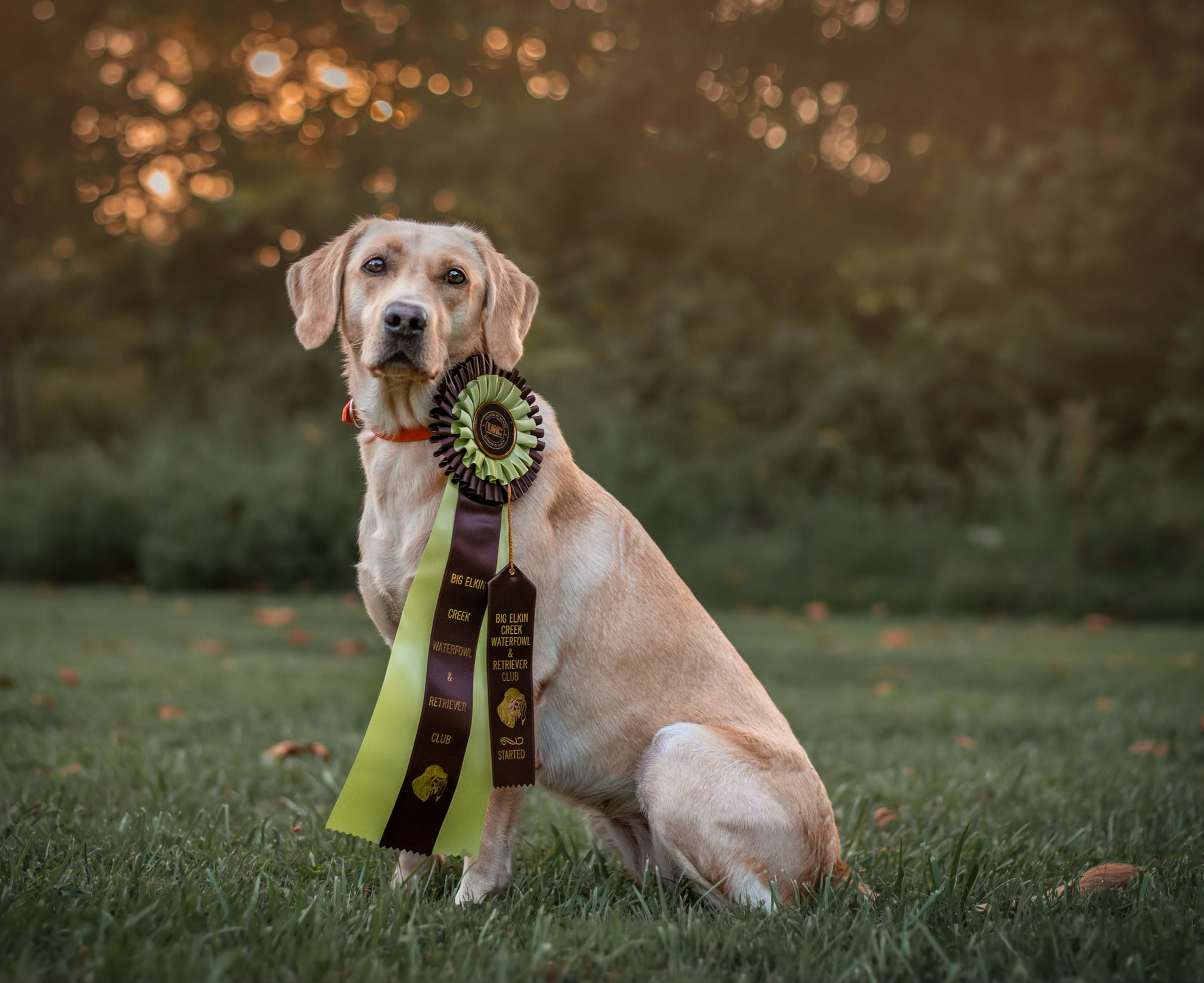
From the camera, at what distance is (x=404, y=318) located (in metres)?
2.63

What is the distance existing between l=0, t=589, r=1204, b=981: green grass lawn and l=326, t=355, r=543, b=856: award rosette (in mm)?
183

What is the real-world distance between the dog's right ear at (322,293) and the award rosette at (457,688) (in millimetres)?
616

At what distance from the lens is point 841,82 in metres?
15.1

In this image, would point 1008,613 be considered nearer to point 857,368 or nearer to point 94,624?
point 857,368

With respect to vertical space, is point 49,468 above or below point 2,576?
above

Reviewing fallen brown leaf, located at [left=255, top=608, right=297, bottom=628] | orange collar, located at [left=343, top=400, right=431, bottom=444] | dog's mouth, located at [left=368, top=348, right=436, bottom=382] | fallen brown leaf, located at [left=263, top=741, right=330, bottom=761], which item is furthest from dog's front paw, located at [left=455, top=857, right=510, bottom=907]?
fallen brown leaf, located at [left=255, top=608, right=297, bottom=628]

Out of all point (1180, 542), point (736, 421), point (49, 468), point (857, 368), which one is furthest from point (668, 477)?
point (49, 468)

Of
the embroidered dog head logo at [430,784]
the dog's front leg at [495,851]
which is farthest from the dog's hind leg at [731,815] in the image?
the embroidered dog head logo at [430,784]

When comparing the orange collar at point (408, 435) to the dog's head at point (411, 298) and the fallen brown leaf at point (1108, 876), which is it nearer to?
the dog's head at point (411, 298)

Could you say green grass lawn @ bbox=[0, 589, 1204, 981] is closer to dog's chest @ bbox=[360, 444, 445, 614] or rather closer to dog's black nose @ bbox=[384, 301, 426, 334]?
dog's chest @ bbox=[360, 444, 445, 614]

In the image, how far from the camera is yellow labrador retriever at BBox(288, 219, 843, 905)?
7.91 ft

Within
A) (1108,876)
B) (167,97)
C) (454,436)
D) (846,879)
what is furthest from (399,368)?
(167,97)

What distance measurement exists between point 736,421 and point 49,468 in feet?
29.4

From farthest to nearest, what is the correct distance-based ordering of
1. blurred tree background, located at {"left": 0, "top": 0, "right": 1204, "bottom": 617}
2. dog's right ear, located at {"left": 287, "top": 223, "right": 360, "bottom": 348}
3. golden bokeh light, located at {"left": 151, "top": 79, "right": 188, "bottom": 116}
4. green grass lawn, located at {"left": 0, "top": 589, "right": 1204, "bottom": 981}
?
golden bokeh light, located at {"left": 151, "top": 79, "right": 188, "bottom": 116} < blurred tree background, located at {"left": 0, "top": 0, "right": 1204, "bottom": 617} < dog's right ear, located at {"left": 287, "top": 223, "right": 360, "bottom": 348} < green grass lawn, located at {"left": 0, "top": 589, "right": 1204, "bottom": 981}
